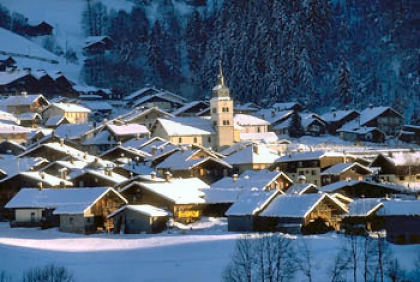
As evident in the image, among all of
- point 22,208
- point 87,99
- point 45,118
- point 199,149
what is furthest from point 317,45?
point 22,208

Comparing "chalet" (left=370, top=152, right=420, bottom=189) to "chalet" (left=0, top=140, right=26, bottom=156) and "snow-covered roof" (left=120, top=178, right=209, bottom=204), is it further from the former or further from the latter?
"chalet" (left=0, top=140, right=26, bottom=156)

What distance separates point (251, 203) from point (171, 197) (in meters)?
5.91

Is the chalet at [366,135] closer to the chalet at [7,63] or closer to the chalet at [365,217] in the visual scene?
the chalet at [365,217]

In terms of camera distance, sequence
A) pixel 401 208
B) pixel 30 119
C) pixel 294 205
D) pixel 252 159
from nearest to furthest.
A: 1. pixel 401 208
2. pixel 294 205
3. pixel 252 159
4. pixel 30 119

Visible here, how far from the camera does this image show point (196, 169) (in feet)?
240

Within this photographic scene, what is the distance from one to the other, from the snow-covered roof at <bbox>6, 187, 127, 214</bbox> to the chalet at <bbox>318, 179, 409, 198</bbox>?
585 inches

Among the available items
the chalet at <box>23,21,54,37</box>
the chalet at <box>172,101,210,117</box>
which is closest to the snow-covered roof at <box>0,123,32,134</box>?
the chalet at <box>172,101,210,117</box>

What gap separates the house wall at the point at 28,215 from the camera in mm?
59500

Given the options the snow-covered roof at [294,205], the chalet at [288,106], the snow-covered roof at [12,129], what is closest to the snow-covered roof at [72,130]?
the snow-covered roof at [12,129]

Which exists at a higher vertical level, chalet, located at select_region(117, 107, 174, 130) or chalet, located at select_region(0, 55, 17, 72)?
chalet, located at select_region(0, 55, 17, 72)

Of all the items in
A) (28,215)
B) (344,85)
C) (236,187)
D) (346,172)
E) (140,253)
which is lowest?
(140,253)

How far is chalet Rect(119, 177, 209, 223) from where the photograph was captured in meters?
60.2

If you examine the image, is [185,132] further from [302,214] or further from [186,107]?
[302,214]

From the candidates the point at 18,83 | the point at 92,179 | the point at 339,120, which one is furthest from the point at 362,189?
the point at 18,83
